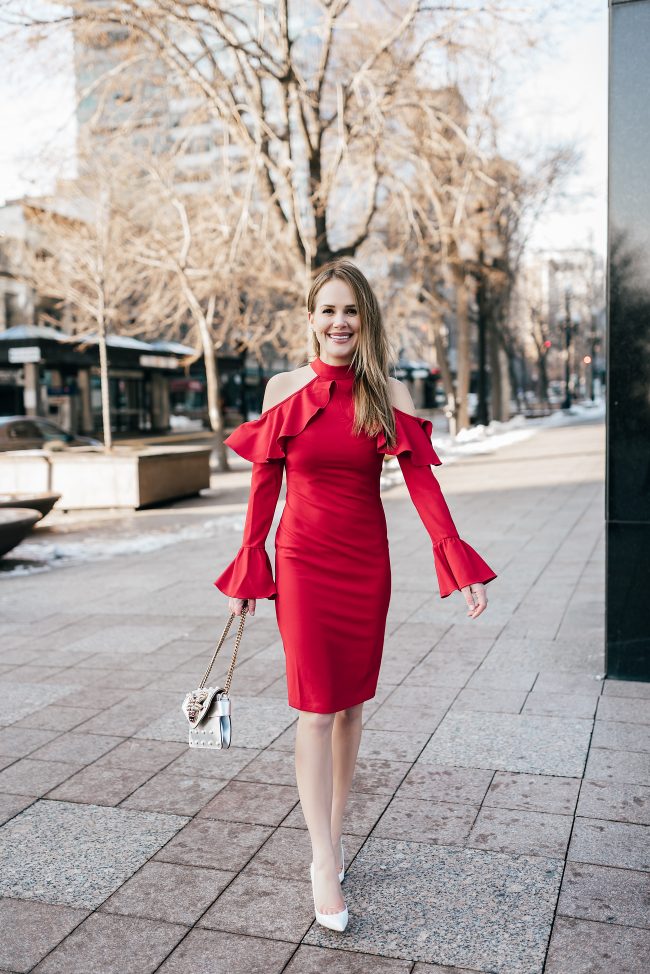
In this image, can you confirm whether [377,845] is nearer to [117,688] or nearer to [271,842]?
[271,842]

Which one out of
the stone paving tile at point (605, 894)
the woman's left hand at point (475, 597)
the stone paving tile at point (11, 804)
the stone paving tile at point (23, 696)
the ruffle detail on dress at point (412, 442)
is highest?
the ruffle detail on dress at point (412, 442)

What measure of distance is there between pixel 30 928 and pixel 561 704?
304 centimetres

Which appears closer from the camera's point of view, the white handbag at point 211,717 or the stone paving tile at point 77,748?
the white handbag at point 211,717

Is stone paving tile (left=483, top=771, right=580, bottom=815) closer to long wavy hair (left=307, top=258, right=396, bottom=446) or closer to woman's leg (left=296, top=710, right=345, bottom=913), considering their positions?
woman's leg (left=296, top=710, right=345, bottom=913)

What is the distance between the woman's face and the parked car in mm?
21881

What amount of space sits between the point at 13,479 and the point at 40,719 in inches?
446

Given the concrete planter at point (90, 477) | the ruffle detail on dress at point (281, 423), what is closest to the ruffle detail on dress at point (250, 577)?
the ruffle detail on dress at point (281, 423)

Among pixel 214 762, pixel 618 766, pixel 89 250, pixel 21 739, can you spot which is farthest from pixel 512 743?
pixel 89 250

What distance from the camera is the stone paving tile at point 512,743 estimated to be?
4426 mm

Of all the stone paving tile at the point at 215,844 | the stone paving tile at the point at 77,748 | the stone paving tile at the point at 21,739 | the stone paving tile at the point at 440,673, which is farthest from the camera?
the stone paving tile at the point at 440,673

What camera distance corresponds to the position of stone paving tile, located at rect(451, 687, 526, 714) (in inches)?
206

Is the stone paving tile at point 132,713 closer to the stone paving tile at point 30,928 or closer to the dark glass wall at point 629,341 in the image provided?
the stone paving tile at point 30,928

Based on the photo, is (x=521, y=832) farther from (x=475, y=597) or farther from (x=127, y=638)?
(x=127, y=638)

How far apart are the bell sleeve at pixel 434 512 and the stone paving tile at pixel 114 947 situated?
1.35 m
